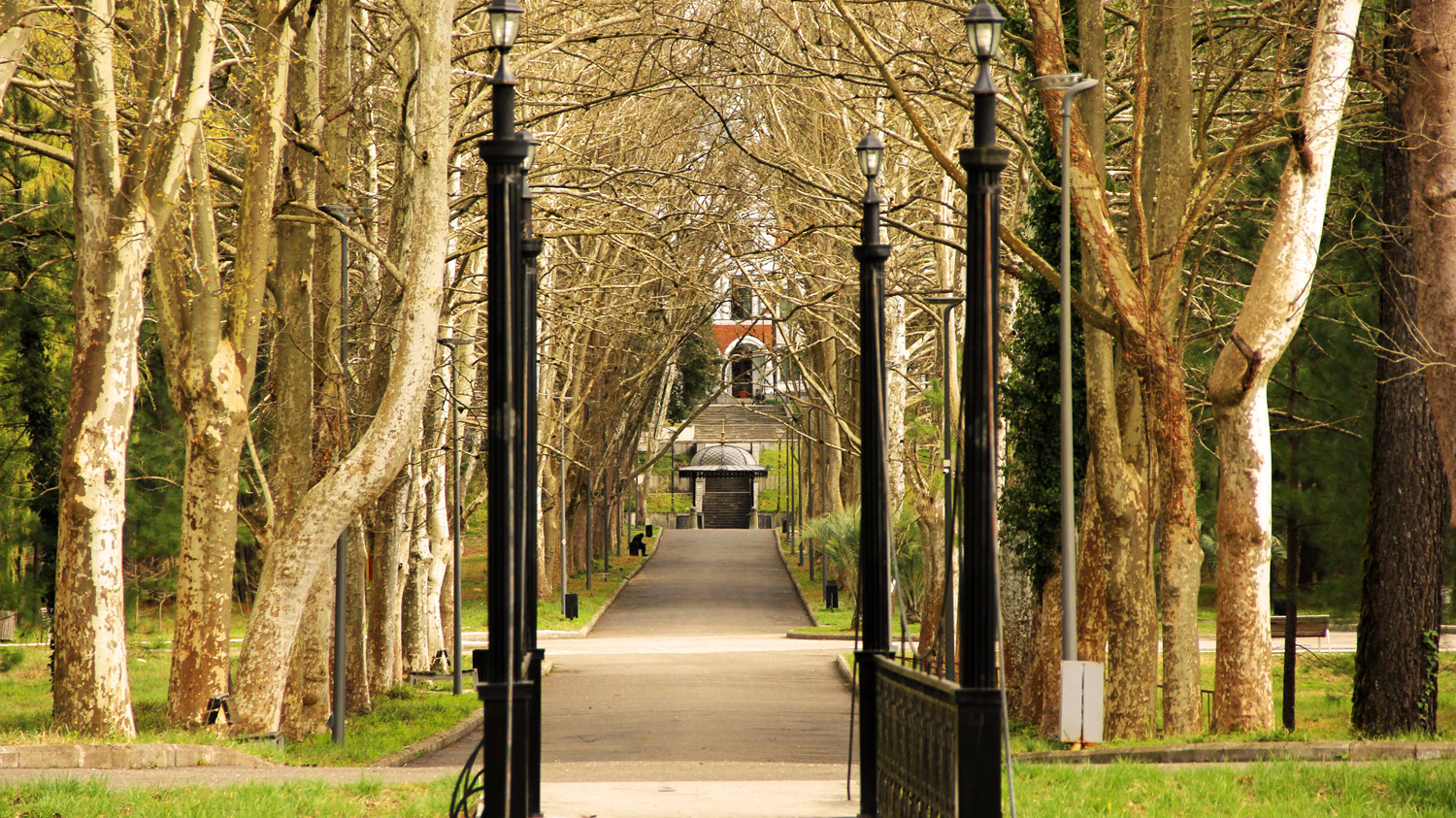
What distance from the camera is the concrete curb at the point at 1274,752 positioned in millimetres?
11281

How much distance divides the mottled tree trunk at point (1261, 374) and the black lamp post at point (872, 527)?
16.4 ft

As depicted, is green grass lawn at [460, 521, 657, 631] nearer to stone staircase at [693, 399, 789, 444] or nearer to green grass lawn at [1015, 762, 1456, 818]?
green grass lawn at [1015, 762, 1456, 818]

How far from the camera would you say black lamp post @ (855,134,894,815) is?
9102 mm

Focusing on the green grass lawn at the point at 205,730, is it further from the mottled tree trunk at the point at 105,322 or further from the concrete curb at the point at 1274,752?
the concrete curb at the point at 1274,752

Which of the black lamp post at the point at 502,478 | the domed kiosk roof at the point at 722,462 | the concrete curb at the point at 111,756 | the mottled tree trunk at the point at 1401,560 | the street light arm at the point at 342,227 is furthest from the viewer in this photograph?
the domed kiosk roof at the point at 722,462

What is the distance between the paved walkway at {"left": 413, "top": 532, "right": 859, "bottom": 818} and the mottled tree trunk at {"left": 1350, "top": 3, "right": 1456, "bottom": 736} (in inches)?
227

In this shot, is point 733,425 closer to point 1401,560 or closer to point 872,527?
point 1401,560

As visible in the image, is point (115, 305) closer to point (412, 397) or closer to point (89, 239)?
point (89, 239)

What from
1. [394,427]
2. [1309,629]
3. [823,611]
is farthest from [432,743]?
[823,611]

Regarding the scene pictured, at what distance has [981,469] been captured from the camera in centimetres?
681

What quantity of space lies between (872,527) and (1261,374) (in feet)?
18.6

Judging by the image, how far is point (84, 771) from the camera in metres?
10.7

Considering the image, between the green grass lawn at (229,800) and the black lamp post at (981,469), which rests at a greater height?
the black lamp post at (981,469)

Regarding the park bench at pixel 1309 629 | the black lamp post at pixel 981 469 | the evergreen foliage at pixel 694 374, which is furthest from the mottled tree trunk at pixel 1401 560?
the evergreen foliage at pixel 694 374
